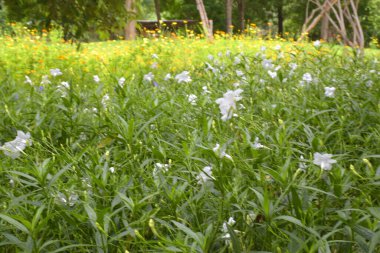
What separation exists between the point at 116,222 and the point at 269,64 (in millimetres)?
2820

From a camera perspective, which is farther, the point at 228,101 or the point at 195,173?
the point at 228,101

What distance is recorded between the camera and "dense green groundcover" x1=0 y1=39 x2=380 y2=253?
1637 millimetres

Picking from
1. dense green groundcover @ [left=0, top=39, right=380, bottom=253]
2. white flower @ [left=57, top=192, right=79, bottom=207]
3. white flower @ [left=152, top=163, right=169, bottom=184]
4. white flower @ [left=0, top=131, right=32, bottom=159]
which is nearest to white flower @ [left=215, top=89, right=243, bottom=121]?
dense green groundcover @ [left=0, top=39, right=380, bottom=253]

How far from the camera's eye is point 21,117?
302 centimetres

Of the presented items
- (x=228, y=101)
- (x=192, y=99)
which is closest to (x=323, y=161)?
(x=228, y=101)

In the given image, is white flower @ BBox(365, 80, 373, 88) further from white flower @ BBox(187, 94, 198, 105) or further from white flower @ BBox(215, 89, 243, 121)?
white flower @ BBox(215, 89, 243, 121)

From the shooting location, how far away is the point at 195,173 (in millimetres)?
1984

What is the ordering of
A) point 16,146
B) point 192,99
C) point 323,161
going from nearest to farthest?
point 323,161 < point 16,146 < point 192,99

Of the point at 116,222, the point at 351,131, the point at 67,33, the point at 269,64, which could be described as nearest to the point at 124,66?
the point at 67,33

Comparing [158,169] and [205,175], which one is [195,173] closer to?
[205,175]

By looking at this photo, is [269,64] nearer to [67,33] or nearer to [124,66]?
[67,33]

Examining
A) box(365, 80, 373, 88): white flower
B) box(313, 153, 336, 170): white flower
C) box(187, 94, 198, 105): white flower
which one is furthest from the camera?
box(365, 80, 373, 88): white flower

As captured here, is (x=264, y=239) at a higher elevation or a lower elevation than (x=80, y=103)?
lower

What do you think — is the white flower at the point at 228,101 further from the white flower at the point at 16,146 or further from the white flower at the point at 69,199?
the white flower at the point at 16,146
